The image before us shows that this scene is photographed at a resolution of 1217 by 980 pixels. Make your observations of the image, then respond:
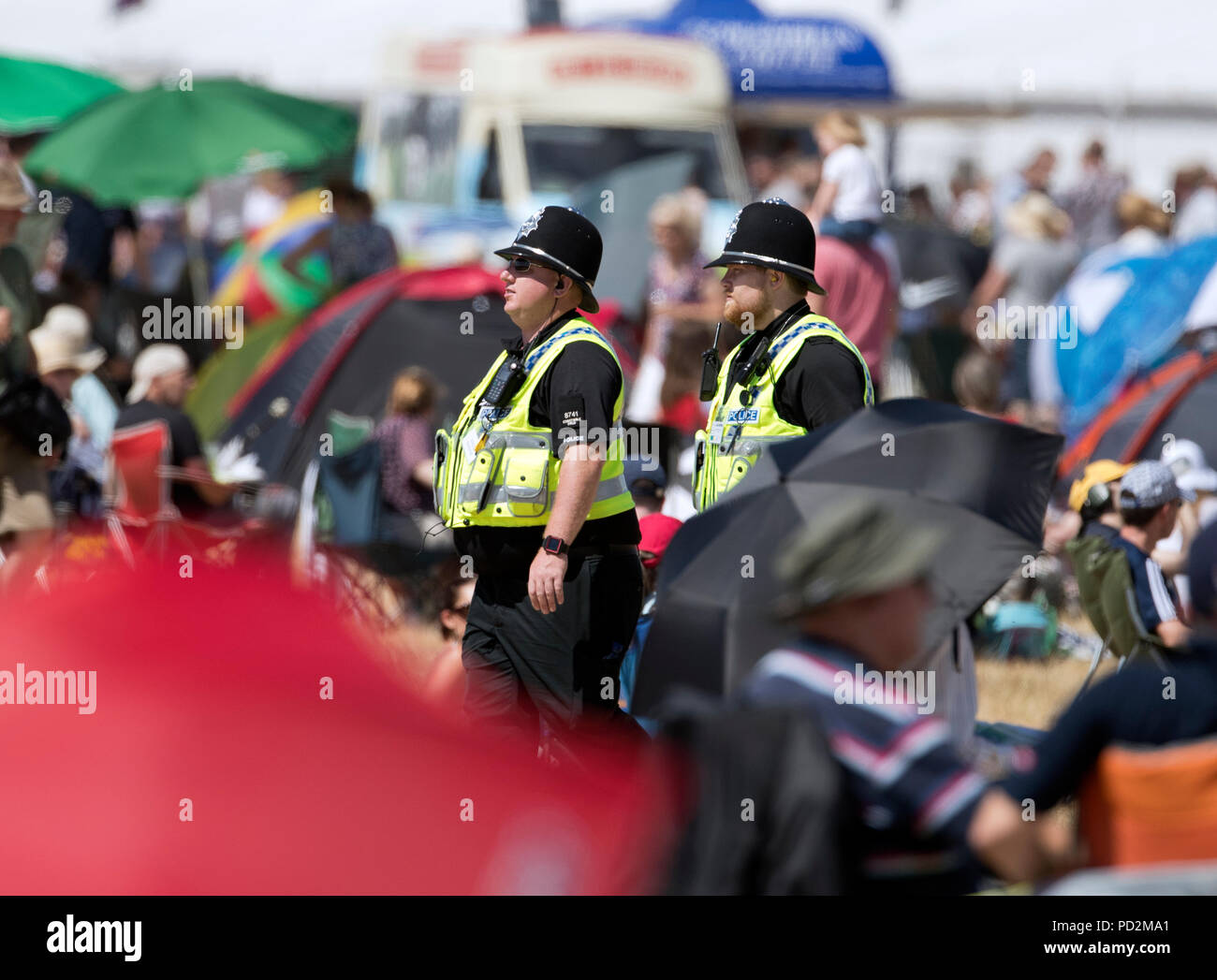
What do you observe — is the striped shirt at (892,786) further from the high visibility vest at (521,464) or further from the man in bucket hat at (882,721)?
the high visibility vest at (521,464)

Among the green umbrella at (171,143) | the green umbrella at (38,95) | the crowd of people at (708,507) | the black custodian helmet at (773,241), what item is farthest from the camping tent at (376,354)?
the black custodian helmet at (773,241)

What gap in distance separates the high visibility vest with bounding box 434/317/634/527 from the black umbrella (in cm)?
68

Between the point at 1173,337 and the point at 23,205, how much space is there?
6.74m

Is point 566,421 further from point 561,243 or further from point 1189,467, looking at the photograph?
point 1189,467

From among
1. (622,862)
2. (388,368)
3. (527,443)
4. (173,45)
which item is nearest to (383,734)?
(622,862)

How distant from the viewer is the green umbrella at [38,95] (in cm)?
1284

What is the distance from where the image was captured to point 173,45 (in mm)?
25516

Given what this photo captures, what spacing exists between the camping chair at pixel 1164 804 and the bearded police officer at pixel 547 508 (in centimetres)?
232

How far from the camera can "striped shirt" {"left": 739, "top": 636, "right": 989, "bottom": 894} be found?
3.04 metres

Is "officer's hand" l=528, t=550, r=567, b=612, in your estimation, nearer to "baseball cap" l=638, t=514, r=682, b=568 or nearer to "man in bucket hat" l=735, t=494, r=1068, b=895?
"baseball cap" l=638, t=514, r=682, b=568

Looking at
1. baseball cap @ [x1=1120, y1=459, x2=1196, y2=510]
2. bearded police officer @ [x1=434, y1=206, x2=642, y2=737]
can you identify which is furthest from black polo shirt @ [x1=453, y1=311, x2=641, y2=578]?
baseball cap @ [x1=1120, y1=459, x2=1196, y2=510]

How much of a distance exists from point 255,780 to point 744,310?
2285mm

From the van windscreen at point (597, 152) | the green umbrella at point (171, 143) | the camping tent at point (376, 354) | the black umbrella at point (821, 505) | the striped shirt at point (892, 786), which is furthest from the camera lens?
the van windscreen at point (597, 152)
